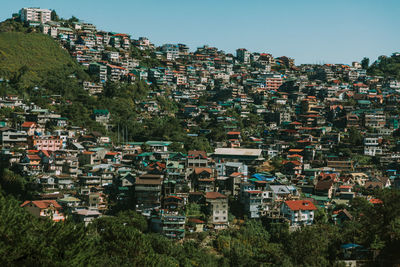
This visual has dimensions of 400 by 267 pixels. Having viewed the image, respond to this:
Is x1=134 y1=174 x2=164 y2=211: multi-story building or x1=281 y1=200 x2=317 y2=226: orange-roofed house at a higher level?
x1=134 y1=174 x2=164 y2=211: multi-story building

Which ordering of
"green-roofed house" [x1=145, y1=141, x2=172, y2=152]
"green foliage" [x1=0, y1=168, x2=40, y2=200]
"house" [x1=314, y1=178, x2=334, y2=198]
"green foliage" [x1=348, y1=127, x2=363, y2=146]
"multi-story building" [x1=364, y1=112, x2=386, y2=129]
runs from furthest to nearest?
"multi-story building" [x1=364, y1=112, x2=386, y2=129], "green foliage" [x1=348, y1=127, x2=363, y2=146], "green-roofed house" [x1=145, y1=141, x2=172, y2=152], "house" [x1=314, y1=178, x2=334, y2=198], "green foliage" [x1=0, y1=168, x2=40, y2=200]

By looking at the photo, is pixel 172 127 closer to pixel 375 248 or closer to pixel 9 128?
pixel 9 128

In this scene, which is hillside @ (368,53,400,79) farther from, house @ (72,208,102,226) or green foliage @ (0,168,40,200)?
green foliage @ (0,168,40,200)

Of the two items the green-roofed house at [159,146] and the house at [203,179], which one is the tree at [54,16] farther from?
the house at [203,179]

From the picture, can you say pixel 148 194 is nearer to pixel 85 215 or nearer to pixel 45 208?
pixel 85 215

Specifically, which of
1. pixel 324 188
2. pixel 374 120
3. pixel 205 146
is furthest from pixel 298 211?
pixel 374 120

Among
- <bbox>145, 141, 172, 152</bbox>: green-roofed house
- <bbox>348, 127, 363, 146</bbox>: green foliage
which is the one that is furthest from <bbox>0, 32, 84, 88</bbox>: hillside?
<bbox>348, 127, 363, 146</bbox>: green foliage
